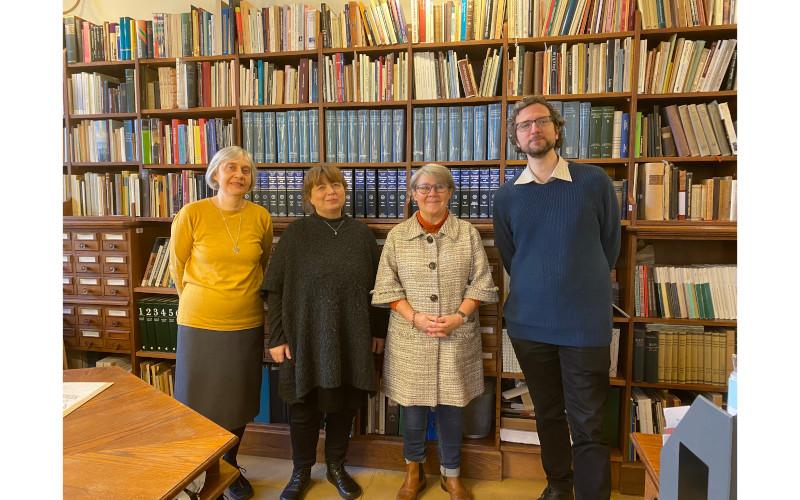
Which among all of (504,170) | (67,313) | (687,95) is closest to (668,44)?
(687,95)

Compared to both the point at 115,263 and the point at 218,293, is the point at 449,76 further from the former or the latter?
the point at 115,263

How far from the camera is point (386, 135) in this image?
2420 mm

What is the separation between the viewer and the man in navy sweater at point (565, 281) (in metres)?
1.77

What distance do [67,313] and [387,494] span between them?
6.80 ft

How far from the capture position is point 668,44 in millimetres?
2150

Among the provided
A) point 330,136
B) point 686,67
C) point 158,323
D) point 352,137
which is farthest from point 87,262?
point 686,67

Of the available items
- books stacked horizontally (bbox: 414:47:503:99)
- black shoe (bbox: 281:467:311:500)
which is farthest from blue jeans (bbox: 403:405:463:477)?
books stacked horizontally (bbox: 414:47:503:99)

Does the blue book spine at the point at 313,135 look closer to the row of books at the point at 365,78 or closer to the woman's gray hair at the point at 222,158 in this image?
the row of books at the point at 365,78

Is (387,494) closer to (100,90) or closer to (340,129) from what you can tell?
(340,129)

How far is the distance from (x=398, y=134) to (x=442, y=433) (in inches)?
58.1

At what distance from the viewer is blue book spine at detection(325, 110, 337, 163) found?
2457 mm

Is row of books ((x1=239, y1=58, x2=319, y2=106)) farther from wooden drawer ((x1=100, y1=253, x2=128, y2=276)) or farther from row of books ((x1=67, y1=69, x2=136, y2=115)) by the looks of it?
wooden drawer ((x1=100, y1=253, x2=128, y2=276))

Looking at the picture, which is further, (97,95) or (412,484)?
(97,95)

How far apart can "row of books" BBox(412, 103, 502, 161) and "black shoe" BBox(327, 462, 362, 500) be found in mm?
1571
